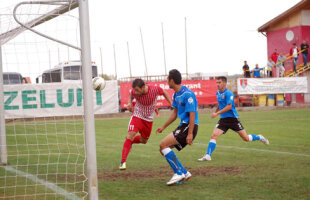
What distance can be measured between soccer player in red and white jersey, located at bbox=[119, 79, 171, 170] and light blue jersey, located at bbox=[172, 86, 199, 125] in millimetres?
1137

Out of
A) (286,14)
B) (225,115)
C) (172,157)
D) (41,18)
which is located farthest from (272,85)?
(41,18)

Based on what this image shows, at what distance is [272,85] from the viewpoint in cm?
3105

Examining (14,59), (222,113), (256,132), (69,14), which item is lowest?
(256,132)

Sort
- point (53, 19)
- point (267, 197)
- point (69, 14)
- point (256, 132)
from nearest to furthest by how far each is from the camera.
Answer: point (267, 197) < point (69, 14) < point (53, 19) < point (256, 132)

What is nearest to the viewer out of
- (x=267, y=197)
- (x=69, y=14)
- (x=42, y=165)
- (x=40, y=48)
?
(x=267, y=197)

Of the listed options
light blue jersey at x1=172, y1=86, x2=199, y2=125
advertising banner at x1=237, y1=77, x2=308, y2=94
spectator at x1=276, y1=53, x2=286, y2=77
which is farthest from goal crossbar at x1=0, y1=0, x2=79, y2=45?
spectator at x1=276, y1=53, x2=286, y2=77

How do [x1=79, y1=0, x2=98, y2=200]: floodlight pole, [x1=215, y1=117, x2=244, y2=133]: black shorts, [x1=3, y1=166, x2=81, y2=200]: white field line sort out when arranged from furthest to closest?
[x1=215, y1=117, x2=244, y2=133]: black shorts < [x1=3, y1=166, x2=81, y2=200]: white field line < [x1=79, y1=0, x2=98, y2=200]: floodlight pole

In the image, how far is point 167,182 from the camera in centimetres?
744

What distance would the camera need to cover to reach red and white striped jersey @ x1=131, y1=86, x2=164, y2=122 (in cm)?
878

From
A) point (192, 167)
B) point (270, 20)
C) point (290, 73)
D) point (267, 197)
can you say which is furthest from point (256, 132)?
point (270, 20)

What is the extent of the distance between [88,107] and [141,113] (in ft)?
10.1

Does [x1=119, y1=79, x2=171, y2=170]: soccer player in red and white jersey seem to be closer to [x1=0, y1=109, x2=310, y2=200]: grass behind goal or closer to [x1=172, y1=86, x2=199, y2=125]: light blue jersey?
[x1=0, y1=109, x2=310, y2=200]: grass behind goal

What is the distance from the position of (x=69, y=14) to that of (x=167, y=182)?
10.3 feet

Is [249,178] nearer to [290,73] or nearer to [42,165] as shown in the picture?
[42,165]
